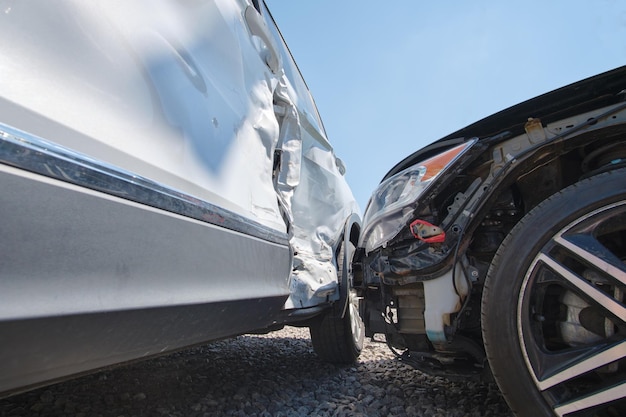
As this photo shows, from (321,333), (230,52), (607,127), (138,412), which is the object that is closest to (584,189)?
(607,127)

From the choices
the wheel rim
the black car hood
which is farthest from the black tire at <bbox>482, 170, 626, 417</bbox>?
the black car hood

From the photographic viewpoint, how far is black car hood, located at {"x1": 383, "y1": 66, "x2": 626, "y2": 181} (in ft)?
4.40

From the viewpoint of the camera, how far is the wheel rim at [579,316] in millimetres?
1066

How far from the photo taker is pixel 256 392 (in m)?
2.04

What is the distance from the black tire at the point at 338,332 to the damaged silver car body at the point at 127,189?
0.90m

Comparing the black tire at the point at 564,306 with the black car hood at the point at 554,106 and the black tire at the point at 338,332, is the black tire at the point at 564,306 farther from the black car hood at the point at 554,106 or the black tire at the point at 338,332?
the black tire at the point at 338,332

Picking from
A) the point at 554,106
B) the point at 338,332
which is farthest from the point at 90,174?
the point at 338,332

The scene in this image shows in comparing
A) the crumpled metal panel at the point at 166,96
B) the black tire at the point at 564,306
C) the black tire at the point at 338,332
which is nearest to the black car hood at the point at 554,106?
the black tire at the point at 564,306

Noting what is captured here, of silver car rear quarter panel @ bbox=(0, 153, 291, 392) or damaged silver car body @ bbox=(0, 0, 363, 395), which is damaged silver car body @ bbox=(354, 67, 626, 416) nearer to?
damaged silver car body @ bbox=(0, 0, 363, 395)

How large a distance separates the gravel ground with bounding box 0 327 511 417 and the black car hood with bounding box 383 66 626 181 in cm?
118

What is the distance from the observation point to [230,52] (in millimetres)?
1432

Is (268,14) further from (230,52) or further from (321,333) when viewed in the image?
(321,333)

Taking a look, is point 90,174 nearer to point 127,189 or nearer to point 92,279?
point 127,189

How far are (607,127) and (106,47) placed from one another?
146 cm
